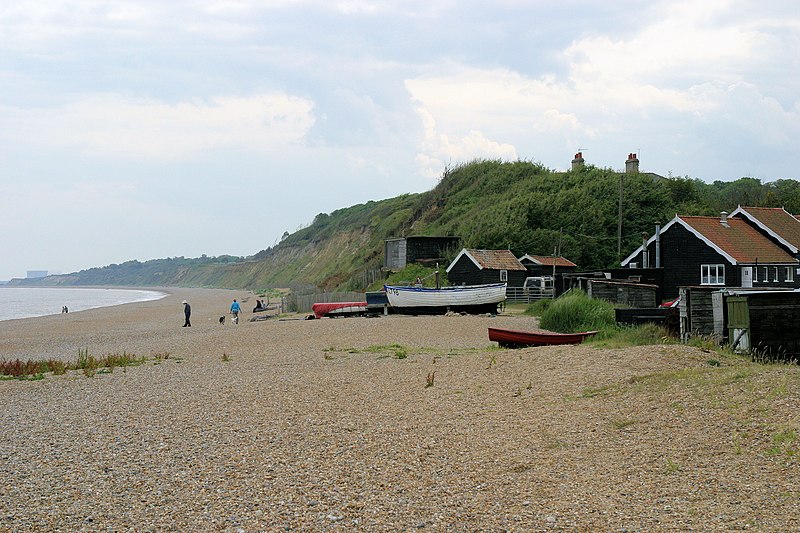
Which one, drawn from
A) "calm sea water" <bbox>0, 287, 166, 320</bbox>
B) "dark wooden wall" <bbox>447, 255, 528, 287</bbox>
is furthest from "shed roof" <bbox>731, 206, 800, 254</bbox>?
"calm sea water" <bbox>0, 287, 166, 320</bbox>

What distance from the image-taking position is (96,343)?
107ft

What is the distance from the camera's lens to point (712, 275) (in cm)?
4072

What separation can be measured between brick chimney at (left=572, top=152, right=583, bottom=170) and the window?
36.9 m

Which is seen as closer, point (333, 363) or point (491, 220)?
point (333, 363)

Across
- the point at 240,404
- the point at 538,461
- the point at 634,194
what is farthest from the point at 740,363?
the point at 634,194

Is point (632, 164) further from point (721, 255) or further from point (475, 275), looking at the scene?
point (721, 255)

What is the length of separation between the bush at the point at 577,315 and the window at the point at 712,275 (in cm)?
1486

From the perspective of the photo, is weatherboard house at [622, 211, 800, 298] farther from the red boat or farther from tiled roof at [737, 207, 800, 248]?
the red boat

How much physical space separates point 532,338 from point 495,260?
32.0m

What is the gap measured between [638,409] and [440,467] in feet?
11.0

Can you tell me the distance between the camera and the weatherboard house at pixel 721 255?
39656 mm

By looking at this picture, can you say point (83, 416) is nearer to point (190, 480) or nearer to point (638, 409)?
point (190, 480)

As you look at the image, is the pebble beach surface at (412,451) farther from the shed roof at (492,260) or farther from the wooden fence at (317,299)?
the shed roof at (492,260)

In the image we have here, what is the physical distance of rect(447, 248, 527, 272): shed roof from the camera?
168 ft
